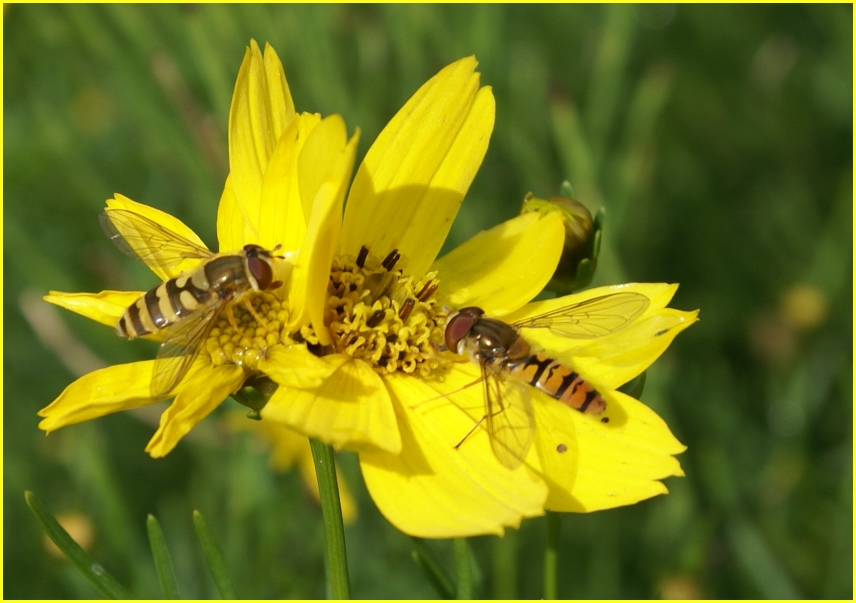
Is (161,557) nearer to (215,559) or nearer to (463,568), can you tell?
(215,559)

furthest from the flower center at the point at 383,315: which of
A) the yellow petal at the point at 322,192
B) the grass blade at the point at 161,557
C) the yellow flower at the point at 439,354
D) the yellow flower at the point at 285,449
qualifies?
the yellow flower at the point at 285,449

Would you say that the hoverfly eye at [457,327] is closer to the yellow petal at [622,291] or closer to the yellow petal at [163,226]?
the yellow petal at [622,291]

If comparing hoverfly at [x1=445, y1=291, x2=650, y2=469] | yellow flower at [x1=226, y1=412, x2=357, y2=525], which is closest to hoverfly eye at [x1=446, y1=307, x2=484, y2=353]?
hoverfly at [x1=445, y1=291, x2=650, y2=469]

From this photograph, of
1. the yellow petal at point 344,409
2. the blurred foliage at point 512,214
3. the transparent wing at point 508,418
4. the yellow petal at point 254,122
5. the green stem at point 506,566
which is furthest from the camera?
the blurred foliage at point 512,214

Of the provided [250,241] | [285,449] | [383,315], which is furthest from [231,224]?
[285,449]

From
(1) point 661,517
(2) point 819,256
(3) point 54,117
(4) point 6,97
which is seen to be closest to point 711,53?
(2) point 819,256
